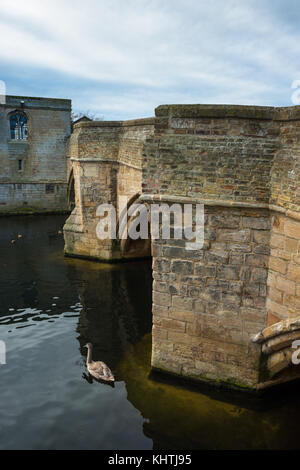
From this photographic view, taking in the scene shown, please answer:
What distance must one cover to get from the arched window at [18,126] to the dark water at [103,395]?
15.5 metres

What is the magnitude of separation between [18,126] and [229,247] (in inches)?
886

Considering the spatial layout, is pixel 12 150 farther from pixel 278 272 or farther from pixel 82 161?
pixel 278 272

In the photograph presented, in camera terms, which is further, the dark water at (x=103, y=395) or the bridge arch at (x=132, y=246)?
the bridge arch at (x=132, y=246)

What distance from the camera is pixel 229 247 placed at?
261 inches

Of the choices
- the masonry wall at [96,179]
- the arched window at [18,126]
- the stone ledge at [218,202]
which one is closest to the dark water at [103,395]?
the masonry wall at [96,179]

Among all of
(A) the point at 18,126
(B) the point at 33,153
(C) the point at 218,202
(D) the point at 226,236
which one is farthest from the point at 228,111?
(A) the point at 18,126

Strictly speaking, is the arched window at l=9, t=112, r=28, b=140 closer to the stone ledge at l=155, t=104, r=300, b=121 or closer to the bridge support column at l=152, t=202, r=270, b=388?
the stone ledge at l=155, t=104, r=300, b=121

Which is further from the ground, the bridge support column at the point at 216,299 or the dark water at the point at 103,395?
the bridge support column at the point at 216,299

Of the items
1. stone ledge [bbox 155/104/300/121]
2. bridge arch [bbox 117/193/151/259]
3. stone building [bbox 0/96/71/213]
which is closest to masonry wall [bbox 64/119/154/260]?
bridge arch [bbox 117/193/151/259]

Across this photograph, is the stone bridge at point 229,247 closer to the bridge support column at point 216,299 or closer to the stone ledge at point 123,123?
the bridge support column at point 216,299

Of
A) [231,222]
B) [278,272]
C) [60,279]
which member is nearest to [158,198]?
[231,222]

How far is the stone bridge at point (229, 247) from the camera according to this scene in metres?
6.07

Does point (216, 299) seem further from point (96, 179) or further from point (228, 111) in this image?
point (96, 179)
